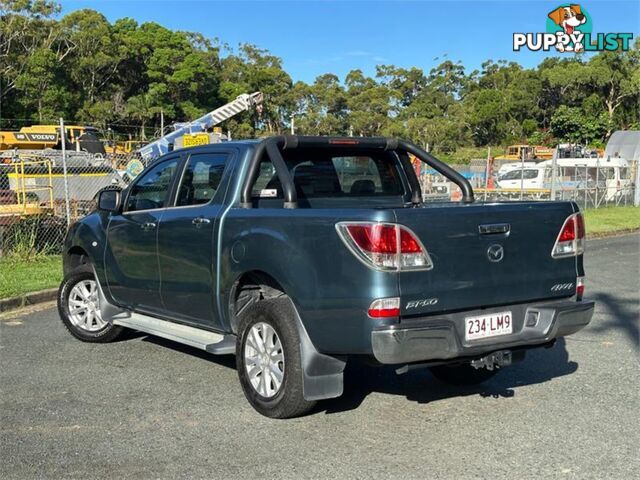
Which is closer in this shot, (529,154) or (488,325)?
(488,325)

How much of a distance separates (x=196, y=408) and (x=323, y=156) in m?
2.16

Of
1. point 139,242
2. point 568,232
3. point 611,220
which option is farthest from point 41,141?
point 568,232

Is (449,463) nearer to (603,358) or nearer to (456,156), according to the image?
(603,358)

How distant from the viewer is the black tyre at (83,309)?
706cm

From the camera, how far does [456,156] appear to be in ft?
212

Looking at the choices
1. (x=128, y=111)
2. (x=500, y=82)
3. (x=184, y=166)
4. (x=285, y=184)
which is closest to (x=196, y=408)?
(x=285, y=184)

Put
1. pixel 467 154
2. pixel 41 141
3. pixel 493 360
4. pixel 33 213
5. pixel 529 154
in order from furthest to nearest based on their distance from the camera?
pixel 467 154 → pixel 529 154 → pixel 41 141 → pixel 33 213 → pixel 493 360

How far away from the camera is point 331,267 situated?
171 inches

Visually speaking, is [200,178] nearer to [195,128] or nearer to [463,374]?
[463,374]

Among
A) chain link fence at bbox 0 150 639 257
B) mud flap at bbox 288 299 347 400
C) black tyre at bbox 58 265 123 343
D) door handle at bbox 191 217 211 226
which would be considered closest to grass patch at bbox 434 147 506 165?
chain link fence at bbox 0 150 639 257

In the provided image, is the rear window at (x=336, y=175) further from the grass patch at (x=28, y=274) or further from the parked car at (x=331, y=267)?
the grass patch at (x=28, y=274)

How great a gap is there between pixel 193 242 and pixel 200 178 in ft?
2.02

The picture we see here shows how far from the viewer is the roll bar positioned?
506 cm

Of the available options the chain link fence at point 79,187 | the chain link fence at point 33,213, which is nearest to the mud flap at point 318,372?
the chain link fence at point 79,187
